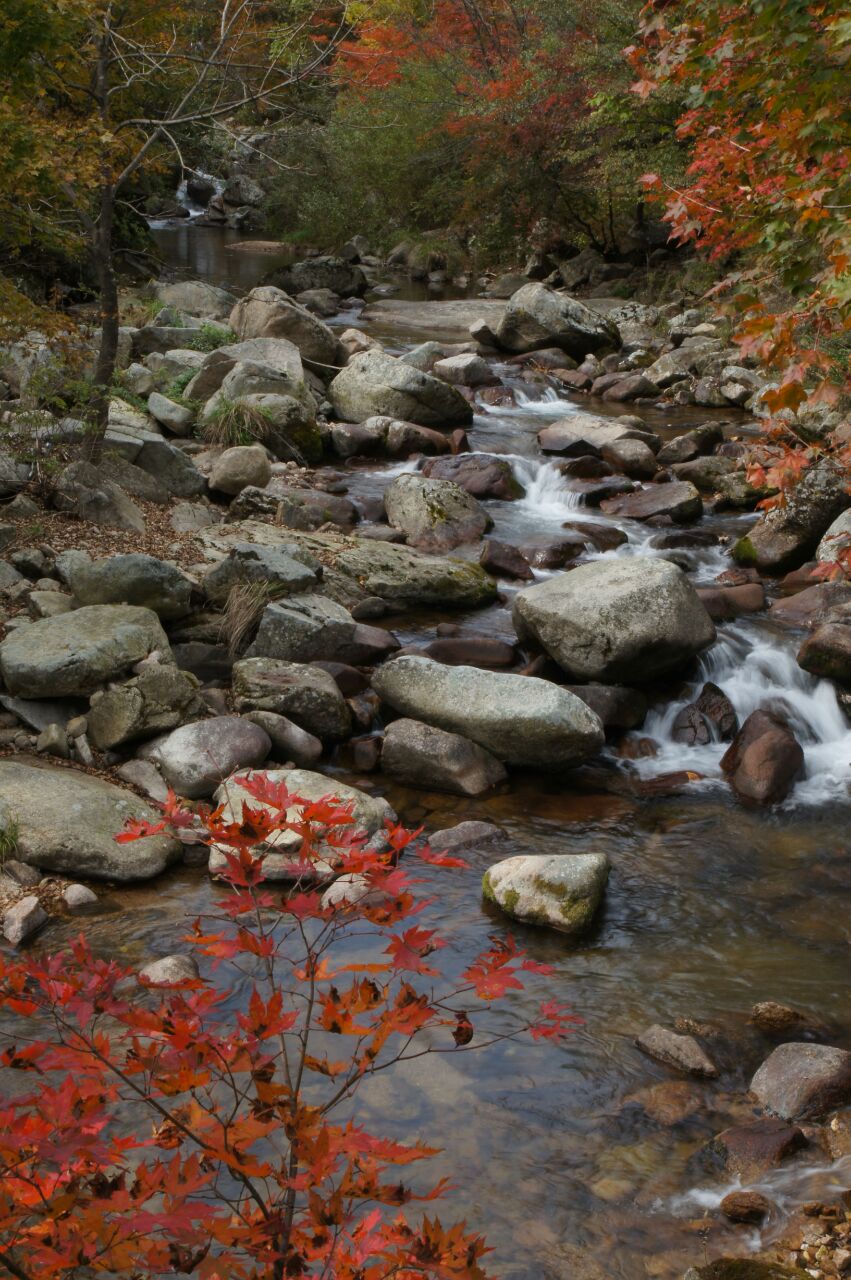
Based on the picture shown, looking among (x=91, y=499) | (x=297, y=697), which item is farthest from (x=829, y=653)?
(x=91, y=499)

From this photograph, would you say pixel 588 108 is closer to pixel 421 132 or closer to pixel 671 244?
pixel 671 244

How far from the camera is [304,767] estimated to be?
6.77 m

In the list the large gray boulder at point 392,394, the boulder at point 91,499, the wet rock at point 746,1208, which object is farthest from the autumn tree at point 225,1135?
the large gray boulder at point 392,394

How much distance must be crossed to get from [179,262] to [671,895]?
2421cm

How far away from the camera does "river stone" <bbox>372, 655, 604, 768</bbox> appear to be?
6.69 metres

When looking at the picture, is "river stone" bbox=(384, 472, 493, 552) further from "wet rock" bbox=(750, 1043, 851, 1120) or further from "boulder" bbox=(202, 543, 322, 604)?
"wet rock" bbox=(750, 1043, 851, 1120)

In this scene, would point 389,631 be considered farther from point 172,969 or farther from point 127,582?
point 172,969

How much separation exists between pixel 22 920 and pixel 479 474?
8.32m

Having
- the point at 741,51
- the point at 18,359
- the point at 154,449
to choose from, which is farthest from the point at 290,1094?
the point at 18,359

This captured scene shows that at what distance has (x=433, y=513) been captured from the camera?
10.5 meters

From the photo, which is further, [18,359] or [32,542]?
[18,359]

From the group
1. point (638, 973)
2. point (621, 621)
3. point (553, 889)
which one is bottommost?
point (638, 973)

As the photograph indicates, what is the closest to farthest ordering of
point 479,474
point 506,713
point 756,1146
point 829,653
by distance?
1. point 756,1146
2. point 506,713
3. point 829,653
4. point 479,474

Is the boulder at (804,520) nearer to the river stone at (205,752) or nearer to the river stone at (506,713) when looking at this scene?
the river stone at (506,713)
